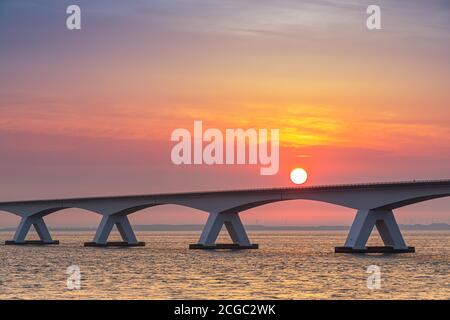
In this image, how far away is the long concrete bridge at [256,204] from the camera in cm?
7906

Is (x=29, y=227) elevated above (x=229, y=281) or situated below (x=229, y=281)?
above

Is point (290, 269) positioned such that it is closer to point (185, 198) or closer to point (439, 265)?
point (439, 265)

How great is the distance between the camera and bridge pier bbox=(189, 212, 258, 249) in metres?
101

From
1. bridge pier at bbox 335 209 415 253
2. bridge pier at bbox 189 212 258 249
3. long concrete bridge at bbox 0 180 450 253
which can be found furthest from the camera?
bridge pier at bbox 189 212 258 249

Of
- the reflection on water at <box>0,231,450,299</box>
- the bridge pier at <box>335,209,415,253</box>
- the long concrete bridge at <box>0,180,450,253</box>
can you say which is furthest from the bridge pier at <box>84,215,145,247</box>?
the reflection on water at <box>0,231,450,299</box>

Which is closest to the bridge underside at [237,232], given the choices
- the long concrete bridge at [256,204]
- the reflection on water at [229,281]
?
the long concrete bridge at [256,204]

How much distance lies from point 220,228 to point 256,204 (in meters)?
7.46

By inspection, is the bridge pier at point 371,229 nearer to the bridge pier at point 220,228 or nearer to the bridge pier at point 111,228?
the bridge pier at point 220,228

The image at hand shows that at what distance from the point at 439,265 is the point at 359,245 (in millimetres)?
13594

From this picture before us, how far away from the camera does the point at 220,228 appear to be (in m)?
102

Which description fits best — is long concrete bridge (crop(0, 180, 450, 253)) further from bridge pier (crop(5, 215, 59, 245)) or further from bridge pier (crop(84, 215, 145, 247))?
bridge pier (crop(5, 215, 59, 245))

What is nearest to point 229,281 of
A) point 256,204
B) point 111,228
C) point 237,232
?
point 256,204

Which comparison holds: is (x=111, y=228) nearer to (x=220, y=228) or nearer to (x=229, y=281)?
(x=220, y=228)
